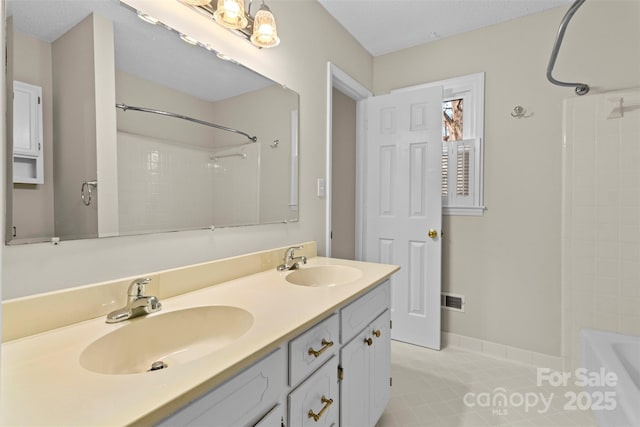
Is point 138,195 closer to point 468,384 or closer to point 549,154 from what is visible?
point 468,384

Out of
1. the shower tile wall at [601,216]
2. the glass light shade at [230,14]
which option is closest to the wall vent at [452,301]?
the shower tile wall at [601,216]

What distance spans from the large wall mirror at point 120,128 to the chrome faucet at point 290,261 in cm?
24

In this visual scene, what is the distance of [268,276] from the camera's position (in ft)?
4.72

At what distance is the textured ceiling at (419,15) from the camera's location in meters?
2.07

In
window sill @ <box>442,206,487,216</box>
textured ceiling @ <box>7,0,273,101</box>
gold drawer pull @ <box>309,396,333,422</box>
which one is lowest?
gold drawer pull @ <box>309,396,333,422</box>

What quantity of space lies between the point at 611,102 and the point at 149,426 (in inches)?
106

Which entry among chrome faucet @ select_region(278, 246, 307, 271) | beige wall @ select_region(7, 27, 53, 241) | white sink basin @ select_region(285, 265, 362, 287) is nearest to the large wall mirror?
beige wall @ select_region(7, 27, 53, 241)

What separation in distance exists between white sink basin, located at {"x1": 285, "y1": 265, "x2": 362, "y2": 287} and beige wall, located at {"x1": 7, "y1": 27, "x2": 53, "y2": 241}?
0.97 m

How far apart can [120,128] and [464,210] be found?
2.28 meters

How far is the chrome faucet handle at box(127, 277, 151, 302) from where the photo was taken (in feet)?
3.14

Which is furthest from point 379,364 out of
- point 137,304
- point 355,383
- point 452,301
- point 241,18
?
point 241,18

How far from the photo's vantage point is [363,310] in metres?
1.33

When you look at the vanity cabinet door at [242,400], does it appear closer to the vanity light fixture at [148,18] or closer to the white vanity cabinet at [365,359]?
the white vanity cabinet at [365,359]

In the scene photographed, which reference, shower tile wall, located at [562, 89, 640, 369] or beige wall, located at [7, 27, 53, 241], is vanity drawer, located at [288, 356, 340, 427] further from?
shower tile wall, located at [562, 89, 640, 369]
